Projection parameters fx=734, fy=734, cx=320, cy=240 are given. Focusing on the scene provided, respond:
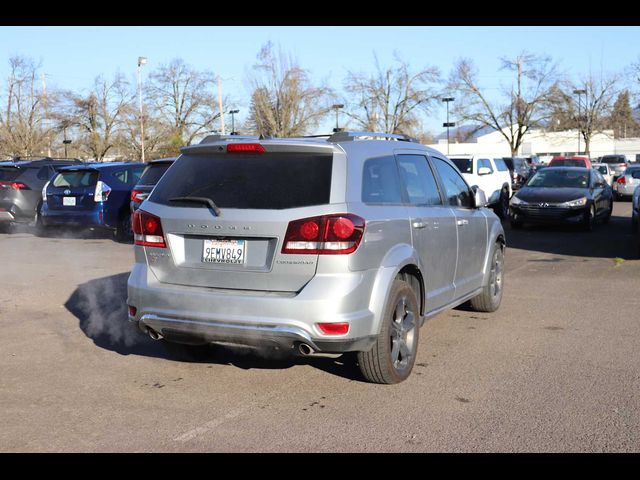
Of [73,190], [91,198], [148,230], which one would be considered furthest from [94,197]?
[148,230]

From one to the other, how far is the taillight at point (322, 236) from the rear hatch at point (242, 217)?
1.7 inches

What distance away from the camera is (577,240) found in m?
14.8

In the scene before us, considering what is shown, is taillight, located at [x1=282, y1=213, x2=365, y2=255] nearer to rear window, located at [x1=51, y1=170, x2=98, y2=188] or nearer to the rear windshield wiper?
the rear windshield wiper

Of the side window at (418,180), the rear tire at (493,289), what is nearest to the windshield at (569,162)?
the rear tire at (493,289)

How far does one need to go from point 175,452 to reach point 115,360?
2120 mm

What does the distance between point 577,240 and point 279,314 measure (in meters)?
11.5

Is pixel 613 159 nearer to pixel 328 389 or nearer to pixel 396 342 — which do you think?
pixel 396 342

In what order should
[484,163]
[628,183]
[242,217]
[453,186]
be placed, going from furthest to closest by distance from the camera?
[628,183] → [484,163] → [453,186] → [242,217]

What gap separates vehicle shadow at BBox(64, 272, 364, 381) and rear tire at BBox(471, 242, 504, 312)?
7.23 feet

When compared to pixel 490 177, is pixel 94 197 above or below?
below

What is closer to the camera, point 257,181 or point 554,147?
point 257,181

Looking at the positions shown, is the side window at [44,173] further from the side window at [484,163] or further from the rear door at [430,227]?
the rear door at [430,227]

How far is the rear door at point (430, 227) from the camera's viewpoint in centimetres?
573

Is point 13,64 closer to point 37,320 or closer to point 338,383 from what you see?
point 37,320
